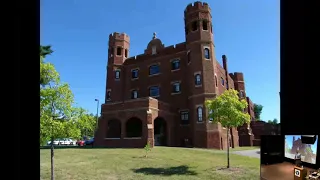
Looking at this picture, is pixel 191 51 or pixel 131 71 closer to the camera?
pixel 191 51

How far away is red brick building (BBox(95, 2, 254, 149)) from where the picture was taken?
871 inches

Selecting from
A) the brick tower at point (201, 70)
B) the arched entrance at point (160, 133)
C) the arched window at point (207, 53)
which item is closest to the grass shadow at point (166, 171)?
the brick tower at point (201, 70)

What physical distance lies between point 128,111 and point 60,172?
1230 cm

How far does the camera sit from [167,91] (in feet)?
86.9

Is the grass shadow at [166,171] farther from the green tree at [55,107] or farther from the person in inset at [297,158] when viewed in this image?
the person in inset at [297,158]

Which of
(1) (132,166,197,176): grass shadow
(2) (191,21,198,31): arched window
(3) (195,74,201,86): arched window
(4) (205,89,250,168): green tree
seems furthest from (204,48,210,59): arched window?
(1) (132,166,197,176): grass shadow

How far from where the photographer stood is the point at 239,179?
976 centimetres

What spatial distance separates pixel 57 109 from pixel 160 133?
57.9 ft

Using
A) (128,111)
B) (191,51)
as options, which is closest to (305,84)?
(128,111)

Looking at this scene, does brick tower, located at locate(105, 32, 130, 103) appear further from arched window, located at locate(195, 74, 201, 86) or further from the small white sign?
the small white sign

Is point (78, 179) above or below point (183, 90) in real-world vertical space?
below

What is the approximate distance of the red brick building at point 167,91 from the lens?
72.6 feet

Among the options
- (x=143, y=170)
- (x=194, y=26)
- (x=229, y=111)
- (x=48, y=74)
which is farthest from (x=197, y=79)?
(x=48, y=74)
